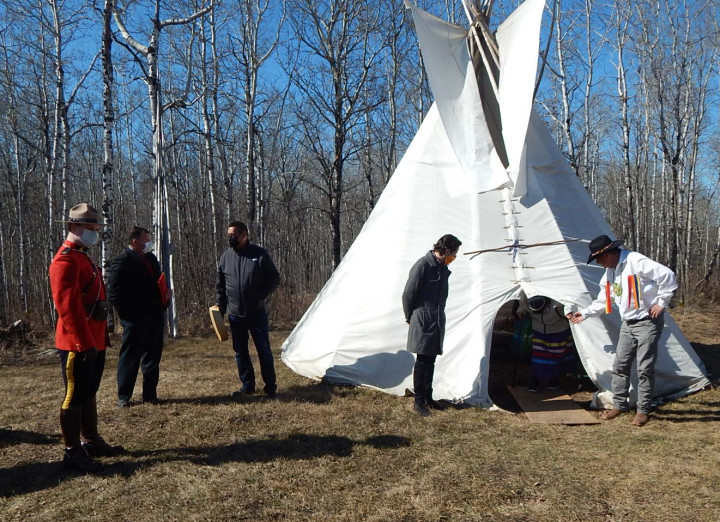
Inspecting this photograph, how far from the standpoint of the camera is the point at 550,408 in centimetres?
494

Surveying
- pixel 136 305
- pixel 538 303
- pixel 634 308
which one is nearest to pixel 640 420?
pixel 634 308

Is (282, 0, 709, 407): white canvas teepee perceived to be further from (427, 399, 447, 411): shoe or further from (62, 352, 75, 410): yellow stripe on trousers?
(62, 352, 75, 410): yellow stripe on trousers

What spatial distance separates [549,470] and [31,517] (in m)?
3.18

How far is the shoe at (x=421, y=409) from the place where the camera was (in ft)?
15.3

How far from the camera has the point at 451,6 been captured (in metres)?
14.2

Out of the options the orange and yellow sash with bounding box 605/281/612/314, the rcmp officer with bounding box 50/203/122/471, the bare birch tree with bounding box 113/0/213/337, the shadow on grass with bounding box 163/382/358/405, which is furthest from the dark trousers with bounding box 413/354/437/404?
the bare birch tree with bounding box 113/0/213/337

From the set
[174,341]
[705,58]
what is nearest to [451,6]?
[705,58]

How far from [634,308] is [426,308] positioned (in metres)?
1.76

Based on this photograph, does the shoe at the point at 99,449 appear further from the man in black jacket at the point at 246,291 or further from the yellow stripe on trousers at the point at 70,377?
the man in black jacket at the point at 246,291

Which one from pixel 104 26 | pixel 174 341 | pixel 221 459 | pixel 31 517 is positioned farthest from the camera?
pixel 174 341

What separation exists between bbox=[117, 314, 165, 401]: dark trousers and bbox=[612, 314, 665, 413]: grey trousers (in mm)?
4202

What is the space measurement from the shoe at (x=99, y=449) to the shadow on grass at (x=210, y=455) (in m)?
0.07

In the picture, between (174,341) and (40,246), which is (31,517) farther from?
(40,246)

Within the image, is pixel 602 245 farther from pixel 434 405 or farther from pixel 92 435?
pixel 92 435
